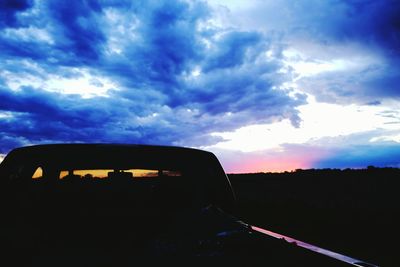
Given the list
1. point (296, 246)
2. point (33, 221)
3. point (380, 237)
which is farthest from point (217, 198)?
point (380, 237)

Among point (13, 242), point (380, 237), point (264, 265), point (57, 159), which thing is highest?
point (57, 159)

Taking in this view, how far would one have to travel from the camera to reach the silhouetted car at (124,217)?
202 cm

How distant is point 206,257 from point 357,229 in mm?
12228

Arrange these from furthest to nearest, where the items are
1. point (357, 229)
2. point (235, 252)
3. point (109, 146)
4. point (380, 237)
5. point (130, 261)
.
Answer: point (357, 229)
point (380, 237)
point (109, 146)
point (235, 252)
point (130, 261)

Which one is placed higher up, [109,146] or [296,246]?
[109,146]

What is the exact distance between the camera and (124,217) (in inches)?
95.9

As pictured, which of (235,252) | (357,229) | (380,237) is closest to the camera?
(235,252)

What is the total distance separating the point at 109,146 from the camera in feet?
9.50

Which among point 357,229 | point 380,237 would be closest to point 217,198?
point 380,237

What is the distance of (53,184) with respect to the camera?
2695 mm

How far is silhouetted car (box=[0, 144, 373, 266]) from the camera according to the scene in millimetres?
2020

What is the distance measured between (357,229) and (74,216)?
40.5 ft

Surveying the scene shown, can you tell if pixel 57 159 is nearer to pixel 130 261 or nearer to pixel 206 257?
pixel 130 261

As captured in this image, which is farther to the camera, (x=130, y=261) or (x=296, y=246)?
(x=296, y=246)
